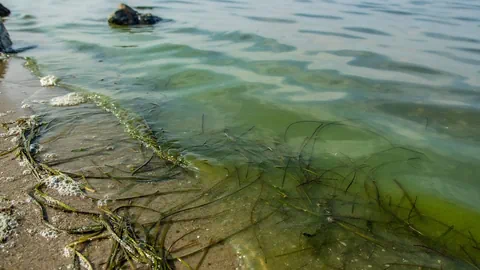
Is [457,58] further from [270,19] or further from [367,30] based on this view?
[270,19]

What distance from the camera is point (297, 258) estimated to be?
2275mm

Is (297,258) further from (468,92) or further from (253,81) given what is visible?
(468,92)

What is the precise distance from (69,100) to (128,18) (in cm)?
673

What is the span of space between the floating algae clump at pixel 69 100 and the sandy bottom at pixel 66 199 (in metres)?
0.21

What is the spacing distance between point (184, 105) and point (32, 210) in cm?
267

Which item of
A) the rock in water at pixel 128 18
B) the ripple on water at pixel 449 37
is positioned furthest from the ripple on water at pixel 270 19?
the ripple on water at pixel 449 37

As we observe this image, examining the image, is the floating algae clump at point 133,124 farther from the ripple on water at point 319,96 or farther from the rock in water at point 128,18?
the rock in water at point 128,18

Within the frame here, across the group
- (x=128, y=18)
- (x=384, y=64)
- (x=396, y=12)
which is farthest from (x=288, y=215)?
(x=396, y=12)

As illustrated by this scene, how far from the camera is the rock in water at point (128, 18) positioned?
10617mm

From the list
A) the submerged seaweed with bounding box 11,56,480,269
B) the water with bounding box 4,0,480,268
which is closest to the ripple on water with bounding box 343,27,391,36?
the water with bounding box 4,0,480,268

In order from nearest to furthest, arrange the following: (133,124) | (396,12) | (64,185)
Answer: (64,185) → (133,124) → (396,12)

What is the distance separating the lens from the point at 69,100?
15.8 ft

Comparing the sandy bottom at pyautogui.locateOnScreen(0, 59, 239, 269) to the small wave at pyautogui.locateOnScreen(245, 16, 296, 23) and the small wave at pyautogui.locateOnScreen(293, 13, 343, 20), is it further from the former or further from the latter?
the small wave at pyautogui.locateOnScreen(293, 13, 343, 20)

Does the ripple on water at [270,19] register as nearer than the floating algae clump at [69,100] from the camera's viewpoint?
No
